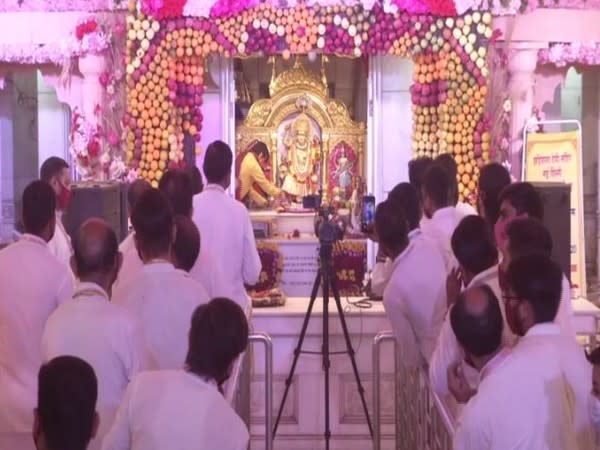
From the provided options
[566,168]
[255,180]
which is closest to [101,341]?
[566,168]

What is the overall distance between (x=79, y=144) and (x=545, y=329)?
7.83m

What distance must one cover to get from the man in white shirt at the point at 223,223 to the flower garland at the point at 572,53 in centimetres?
549

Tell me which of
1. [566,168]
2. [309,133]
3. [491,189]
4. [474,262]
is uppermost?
[309,133]

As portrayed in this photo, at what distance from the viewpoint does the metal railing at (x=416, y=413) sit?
4.08 metres

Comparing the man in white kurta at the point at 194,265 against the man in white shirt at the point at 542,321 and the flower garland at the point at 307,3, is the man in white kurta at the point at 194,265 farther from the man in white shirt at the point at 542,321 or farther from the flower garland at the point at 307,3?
the flower garland at the point at 307,3

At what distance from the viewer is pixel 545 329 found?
10.9 ft

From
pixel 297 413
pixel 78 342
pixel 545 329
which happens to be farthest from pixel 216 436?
pixel 297 413

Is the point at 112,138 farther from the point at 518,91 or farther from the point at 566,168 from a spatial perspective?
the point at 566,168

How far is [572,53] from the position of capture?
10.6m

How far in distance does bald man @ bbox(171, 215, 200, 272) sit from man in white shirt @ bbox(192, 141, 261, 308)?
134cm

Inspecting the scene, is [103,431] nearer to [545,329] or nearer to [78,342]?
[78,342]

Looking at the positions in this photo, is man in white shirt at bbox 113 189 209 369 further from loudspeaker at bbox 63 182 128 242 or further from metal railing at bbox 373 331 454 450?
loudspeaker at bbox 63 182 128 242

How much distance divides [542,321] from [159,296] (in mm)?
1434

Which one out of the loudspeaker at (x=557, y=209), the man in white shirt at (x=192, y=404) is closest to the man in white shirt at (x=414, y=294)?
the man in white shirt at (x=192, y=404)
